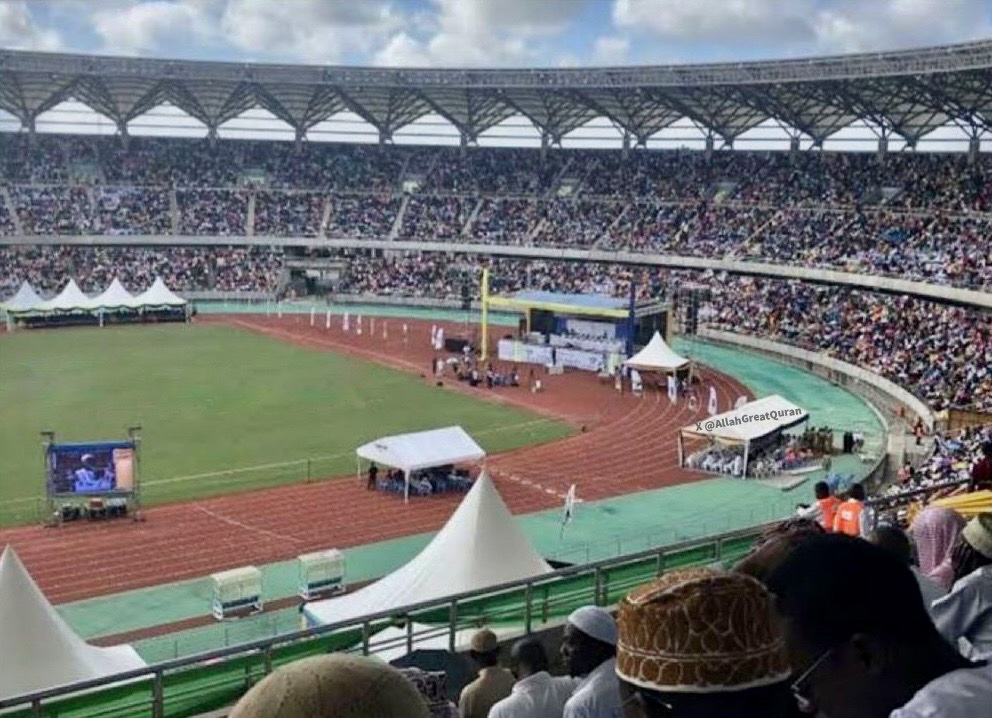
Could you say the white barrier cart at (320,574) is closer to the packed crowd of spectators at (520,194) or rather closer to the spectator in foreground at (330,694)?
the spectator in foreground at (330,694)

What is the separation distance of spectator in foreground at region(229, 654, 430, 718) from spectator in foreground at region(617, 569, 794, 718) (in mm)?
554

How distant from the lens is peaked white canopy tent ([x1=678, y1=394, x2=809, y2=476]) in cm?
2873

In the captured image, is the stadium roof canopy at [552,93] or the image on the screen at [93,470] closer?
the image on the screen at [93,470]

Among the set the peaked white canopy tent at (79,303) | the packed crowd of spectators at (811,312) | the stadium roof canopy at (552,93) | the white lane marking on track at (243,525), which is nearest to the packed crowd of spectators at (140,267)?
the packed crowd of spectators at (811,312)

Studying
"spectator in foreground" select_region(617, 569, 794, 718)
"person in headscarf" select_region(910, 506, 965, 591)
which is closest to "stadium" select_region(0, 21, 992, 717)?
"person in headscarf" select_region(910, 506, 965, 591)

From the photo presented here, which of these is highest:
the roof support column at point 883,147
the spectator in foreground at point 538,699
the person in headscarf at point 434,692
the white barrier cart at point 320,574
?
the roof support column at point 883,147

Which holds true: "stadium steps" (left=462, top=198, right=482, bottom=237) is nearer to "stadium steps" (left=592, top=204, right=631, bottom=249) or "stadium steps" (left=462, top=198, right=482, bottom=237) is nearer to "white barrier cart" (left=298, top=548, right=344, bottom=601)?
"stadium steps" (left=592, top=204, right=631, bottom=249)

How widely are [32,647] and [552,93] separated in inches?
2279

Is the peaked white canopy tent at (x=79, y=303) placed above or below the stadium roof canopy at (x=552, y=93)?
below

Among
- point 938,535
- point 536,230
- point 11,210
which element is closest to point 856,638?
point 938,535

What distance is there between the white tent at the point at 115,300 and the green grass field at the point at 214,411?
549cm

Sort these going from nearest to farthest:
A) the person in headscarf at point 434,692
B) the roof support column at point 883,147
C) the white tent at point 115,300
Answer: the person in headscarf at point 434,692
the white tent at point 115,300
the roof support column at point 883,147

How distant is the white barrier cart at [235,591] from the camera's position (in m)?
18.3

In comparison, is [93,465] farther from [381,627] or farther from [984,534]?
[984,534]
